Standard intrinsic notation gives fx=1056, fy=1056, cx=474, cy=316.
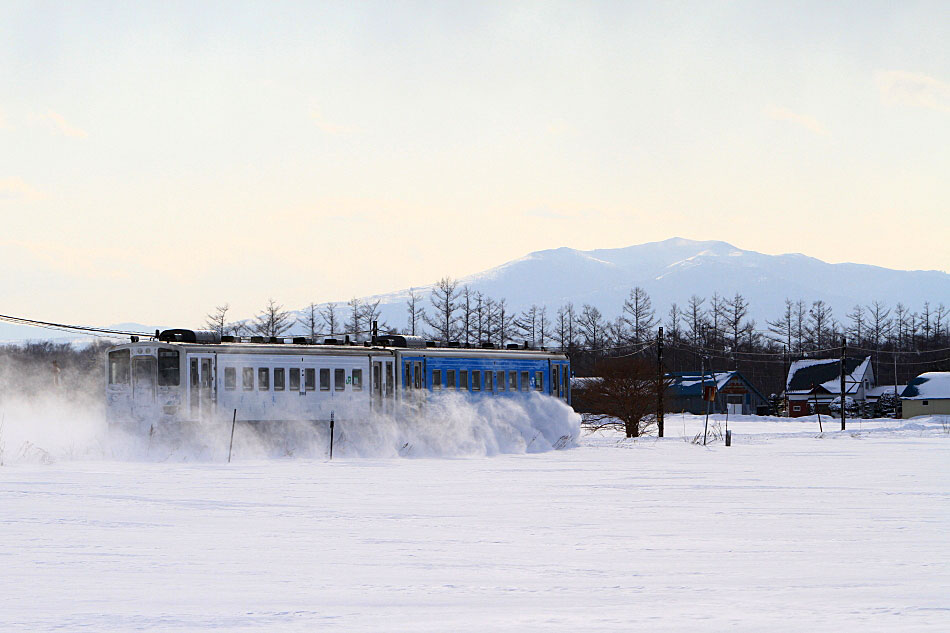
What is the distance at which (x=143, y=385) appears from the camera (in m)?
32.7

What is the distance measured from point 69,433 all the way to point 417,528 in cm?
2279

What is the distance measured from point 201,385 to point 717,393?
67.0 metres

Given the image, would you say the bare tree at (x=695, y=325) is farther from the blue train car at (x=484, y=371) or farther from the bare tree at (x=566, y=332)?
the blue train car at (x=484, y=371)

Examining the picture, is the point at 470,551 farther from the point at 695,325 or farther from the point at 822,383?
the point at 695,325

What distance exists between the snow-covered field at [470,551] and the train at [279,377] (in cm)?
689

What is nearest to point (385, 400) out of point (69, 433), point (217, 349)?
point (217, 349)

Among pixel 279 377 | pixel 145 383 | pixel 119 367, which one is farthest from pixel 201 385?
pixel 119 367

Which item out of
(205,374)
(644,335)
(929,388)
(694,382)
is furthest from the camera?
(644,335)

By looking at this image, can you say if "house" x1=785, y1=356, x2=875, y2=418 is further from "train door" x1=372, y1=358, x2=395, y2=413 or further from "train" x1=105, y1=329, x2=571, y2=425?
"train door" x1=372, y1=358, x2=395, y2=413

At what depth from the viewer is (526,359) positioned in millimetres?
40875

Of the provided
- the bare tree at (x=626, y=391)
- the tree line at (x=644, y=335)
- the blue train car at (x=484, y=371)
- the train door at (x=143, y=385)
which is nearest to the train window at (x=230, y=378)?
the train door at (x=143, y=385)

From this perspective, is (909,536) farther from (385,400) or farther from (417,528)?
(385,400)

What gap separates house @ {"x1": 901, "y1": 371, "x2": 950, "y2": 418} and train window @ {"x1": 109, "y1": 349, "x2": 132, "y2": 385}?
67.9 m

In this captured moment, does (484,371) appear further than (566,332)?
No
